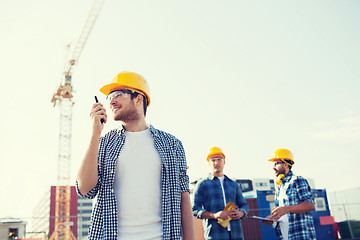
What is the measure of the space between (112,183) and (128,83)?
→ 83cm

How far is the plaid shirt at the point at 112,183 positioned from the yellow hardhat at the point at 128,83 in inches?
13.8

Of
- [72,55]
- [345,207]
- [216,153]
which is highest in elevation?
[72,55]

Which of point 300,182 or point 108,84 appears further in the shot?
point 300,182

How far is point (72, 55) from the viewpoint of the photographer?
5934 cm

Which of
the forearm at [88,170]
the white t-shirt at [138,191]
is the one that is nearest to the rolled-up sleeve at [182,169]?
the white t-shirt at [138,191]

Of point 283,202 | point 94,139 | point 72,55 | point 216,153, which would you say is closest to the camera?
point 94,139

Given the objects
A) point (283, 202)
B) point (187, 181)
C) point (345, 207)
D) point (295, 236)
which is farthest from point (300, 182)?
point (345, 207)

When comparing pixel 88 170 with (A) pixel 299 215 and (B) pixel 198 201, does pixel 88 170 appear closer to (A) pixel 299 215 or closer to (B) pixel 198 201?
(B) pixel 198 201

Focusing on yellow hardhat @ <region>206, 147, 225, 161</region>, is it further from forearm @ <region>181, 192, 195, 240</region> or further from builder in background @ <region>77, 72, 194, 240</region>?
forearm @ <region>181, 192, 195, 240</region>

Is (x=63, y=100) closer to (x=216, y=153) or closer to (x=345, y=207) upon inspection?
(x=345, y=207)

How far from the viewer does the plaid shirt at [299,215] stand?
4.80 metres

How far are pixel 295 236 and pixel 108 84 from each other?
3.87 meters

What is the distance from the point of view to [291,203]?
5.02 meters

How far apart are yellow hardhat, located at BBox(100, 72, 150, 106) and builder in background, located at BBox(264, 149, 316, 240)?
Result: 321 cm
